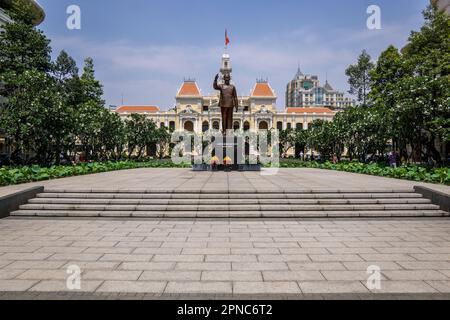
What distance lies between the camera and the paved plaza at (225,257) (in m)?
4.16

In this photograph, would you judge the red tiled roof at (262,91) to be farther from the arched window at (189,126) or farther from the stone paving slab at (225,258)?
the stone paving slab at (225,258)

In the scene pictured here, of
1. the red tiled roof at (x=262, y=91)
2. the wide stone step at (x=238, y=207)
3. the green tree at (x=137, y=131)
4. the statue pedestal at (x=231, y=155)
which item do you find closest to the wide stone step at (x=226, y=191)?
the wide stone step at (x=238, y=207)

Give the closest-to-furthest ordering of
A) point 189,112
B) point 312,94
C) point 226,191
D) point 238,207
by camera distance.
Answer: point 238,207
point 226,191
point 189,112
point 312,94

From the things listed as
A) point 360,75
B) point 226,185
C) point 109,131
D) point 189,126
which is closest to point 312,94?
point 189,126

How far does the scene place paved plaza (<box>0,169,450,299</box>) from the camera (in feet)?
13.7

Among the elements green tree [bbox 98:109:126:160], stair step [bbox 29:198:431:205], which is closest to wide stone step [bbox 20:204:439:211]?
stair step [bbox 29:198:431:205]

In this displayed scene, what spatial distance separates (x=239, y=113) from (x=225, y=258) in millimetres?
83756

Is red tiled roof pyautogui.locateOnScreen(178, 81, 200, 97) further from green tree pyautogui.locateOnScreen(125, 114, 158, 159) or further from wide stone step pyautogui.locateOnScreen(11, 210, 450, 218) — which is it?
wide stone step pyautogui.locateOnScreen(11, 210, 450, 218)

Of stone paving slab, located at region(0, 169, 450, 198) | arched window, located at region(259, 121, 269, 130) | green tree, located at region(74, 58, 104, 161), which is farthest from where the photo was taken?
arched window, located at region(259, 121, 269, 130)

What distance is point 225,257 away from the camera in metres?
5.39

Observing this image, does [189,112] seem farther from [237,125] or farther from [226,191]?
[226,191]
